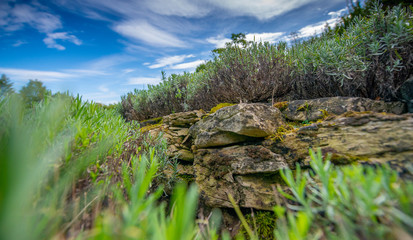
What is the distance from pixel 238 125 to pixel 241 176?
0.70 meters

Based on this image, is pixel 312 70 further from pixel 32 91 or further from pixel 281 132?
pixel 32 91

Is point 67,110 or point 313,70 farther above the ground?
point 313,70

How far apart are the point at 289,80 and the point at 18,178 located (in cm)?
412

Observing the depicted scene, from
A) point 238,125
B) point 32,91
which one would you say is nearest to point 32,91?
point 32,91

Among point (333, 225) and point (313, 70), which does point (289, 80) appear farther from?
point (333, 225)

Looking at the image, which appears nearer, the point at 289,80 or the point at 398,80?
the point at 398,80

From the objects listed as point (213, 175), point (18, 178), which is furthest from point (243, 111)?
point (18, 178)

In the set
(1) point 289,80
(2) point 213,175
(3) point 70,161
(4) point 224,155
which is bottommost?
(2) point 213,175

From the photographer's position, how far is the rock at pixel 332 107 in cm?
232

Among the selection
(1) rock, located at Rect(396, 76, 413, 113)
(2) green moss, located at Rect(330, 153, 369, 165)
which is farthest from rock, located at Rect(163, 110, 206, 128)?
(1) rock, located at Rect(396, 76, 413, 113)

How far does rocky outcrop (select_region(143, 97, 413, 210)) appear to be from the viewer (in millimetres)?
1663

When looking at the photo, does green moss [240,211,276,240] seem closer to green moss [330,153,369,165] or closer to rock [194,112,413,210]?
rock [194,112,413,210]

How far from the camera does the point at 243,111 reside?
2.59 metres

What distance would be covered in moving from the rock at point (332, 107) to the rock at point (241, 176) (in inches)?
37.9
